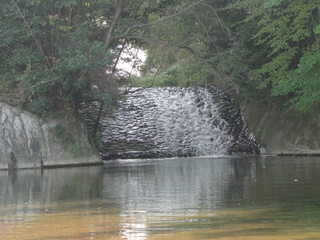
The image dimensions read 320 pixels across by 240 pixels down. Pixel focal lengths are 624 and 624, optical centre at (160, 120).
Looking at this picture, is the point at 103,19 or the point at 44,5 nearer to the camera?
the point at 44,5

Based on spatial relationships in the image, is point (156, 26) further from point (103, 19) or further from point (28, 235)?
point (28, 235)

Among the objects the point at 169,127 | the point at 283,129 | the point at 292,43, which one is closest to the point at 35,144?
the point at 169,127

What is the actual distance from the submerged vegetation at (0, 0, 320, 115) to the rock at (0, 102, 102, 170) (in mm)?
521

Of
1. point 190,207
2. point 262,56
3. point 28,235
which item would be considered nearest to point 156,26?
point 262,56

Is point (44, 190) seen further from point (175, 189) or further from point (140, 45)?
point (140, 45)

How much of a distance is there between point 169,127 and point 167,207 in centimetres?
1775

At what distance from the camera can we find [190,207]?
28.4 ft

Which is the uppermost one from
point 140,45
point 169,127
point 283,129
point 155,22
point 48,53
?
point 155,22

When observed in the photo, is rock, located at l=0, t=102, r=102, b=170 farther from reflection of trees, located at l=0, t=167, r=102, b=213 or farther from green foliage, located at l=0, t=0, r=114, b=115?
reflection of trees, located at l=0, t=167, r=102, b=213

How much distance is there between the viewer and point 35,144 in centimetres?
2047

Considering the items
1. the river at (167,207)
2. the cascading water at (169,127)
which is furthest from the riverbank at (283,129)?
the river at (167,207)

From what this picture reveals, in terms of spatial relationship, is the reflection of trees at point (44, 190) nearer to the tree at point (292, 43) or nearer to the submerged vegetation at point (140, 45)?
the submerged vegetation at point (140, 45)

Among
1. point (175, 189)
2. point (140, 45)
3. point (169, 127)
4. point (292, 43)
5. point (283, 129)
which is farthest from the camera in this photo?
point (169, 127)

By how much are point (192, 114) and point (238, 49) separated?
205 inches
